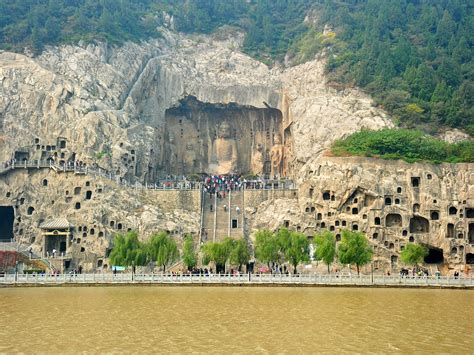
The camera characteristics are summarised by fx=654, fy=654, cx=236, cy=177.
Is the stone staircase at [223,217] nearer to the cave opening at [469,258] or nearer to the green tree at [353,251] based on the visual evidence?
the green tree at [353,251]

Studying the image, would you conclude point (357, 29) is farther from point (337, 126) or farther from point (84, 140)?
point (84, 140)

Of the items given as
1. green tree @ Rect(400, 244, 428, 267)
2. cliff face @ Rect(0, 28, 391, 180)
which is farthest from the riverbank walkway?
cliff face @ Rect(0, 28, 391, 180)

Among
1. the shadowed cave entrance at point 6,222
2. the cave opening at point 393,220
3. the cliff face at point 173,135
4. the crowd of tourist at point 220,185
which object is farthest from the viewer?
the shadowed cave entrance at point 6,222

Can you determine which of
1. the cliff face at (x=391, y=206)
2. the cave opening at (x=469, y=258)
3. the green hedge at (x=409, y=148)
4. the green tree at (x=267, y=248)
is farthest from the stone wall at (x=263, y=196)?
the cave opening at (x=469, y=258)

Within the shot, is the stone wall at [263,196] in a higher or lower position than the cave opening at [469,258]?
higher

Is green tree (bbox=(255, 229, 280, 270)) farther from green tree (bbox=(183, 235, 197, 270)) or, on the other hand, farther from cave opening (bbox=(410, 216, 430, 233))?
cave opening (bbox=(410, 216, 430, 233))

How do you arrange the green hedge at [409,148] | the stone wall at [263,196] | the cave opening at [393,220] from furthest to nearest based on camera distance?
the stone wall at [263,196], the green hedge at [409,148], the cave opening at [393,220]
